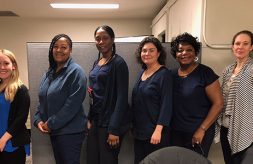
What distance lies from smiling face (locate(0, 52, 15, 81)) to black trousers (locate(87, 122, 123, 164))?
0.75 meters

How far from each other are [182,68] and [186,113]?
1.20ft

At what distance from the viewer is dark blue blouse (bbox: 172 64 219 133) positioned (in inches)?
74.9

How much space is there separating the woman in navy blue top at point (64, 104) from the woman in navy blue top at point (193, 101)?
741 mm

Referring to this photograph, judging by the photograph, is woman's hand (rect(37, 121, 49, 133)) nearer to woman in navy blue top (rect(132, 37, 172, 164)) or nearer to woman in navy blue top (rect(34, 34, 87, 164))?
woman in navy blue top (rect(34, 34, 87, 164))

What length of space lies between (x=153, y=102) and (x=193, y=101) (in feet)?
1.01

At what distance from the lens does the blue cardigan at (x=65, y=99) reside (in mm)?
1845

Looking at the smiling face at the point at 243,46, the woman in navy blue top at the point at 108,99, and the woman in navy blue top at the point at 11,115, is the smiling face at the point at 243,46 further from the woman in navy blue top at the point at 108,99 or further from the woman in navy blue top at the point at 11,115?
the woman in navy blue top at the point at 11,115

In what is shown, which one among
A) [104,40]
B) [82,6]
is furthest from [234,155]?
[82,6]

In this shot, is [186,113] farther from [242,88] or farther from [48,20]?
[48,20]

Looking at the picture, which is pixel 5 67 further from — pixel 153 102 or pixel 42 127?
pixel 153 102

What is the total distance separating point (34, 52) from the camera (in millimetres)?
2396

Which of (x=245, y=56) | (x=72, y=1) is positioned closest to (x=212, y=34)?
(x=245, y=56)

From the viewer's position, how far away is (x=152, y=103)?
188cm

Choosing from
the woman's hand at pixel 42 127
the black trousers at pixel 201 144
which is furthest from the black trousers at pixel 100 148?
the black trousers at pixel 201 144
